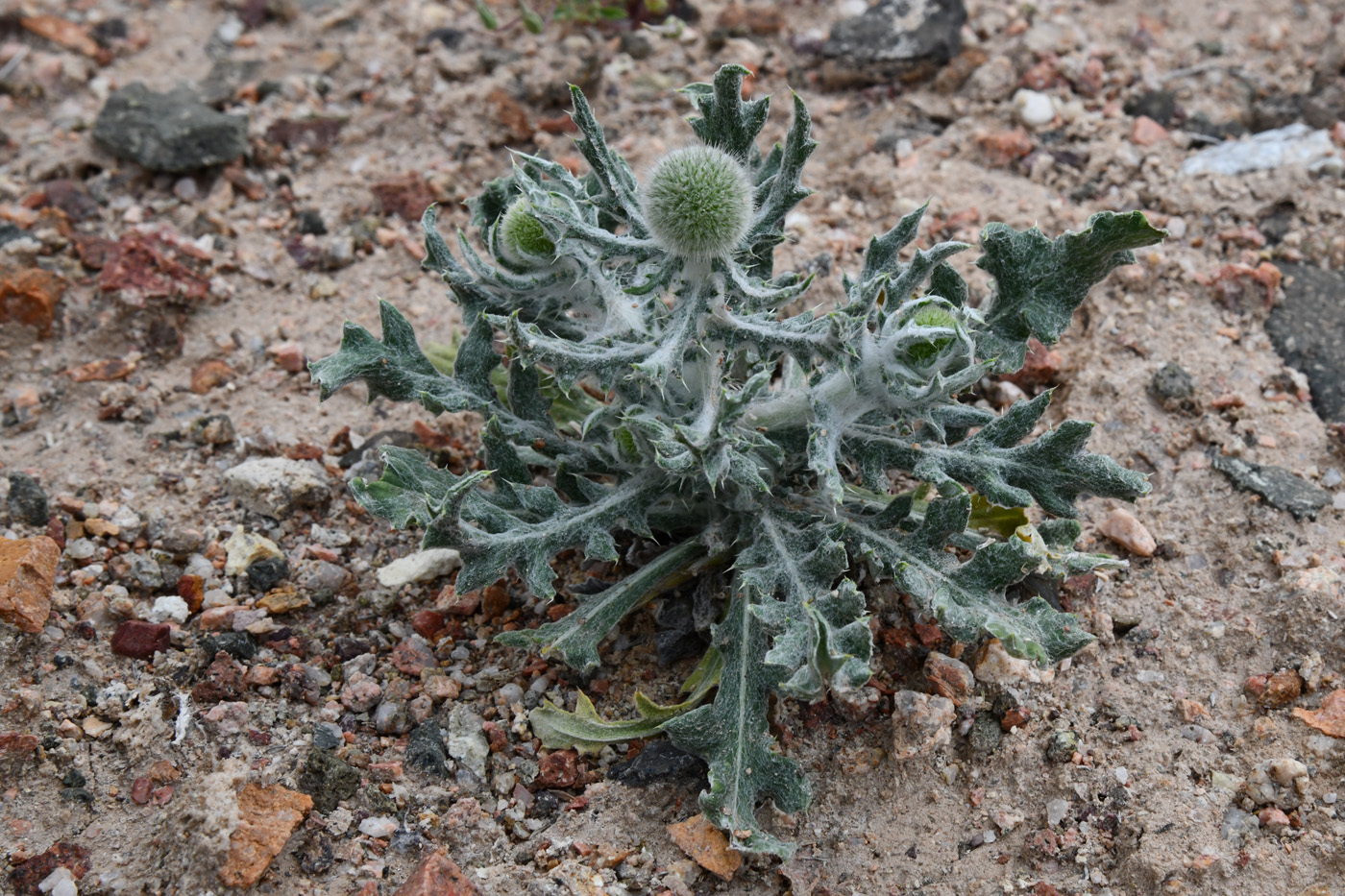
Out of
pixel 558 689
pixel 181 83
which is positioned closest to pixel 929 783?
pixel 558 689

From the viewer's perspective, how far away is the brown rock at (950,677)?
121 inches

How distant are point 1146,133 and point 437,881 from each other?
442 cm

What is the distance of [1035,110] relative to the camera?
4.94m

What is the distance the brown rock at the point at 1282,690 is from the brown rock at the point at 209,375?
3.95m

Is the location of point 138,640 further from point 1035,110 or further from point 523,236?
point 1035,110

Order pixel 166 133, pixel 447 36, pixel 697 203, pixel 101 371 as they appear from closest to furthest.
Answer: pixel 697 203 < pixel 101 371 < pixel 166 133 < pixel 447 36

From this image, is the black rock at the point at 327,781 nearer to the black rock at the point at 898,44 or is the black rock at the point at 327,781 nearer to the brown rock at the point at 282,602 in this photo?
the brown rock at the point at 282,602

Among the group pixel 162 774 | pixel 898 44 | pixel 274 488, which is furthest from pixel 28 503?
pixel 898 44

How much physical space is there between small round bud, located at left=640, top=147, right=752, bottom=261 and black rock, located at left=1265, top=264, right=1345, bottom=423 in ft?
8.21

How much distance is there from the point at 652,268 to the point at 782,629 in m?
1.06

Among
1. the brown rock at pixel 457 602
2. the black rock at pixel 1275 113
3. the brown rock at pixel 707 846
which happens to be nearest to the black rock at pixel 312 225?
the brown rock at pixel 457 602

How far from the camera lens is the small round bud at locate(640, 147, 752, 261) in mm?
2717

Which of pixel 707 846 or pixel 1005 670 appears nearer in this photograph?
pixel 707 846

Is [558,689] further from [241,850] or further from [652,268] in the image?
[652,268]
